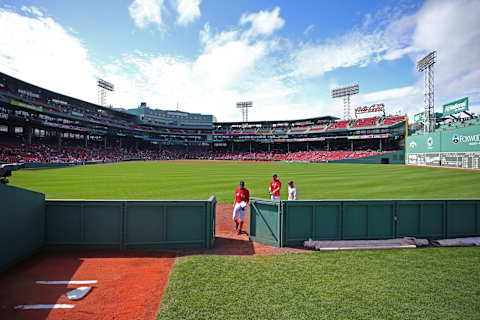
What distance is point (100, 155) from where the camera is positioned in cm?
5412

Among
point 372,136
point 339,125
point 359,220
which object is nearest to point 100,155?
point 359,220

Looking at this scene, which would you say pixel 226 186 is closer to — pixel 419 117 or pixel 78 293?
pixel 78 293

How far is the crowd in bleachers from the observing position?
36.9 m

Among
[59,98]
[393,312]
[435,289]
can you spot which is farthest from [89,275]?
[59,98]

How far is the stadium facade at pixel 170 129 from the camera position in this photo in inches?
1788

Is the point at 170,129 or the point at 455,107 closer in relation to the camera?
A: the point at 455,107

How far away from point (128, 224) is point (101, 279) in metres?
1.63

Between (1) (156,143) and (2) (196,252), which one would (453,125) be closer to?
(2) (196,252)

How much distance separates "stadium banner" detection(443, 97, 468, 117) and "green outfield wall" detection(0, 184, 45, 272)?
189 ft

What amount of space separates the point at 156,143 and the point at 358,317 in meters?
90.6

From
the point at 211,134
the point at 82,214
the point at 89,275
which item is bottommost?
the point at 89,275

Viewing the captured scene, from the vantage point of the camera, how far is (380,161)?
51.4m

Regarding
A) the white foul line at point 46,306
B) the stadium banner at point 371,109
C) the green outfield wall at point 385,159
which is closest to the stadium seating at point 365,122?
the stadium banner at point 371,109

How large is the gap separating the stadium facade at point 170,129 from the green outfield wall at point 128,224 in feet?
160
